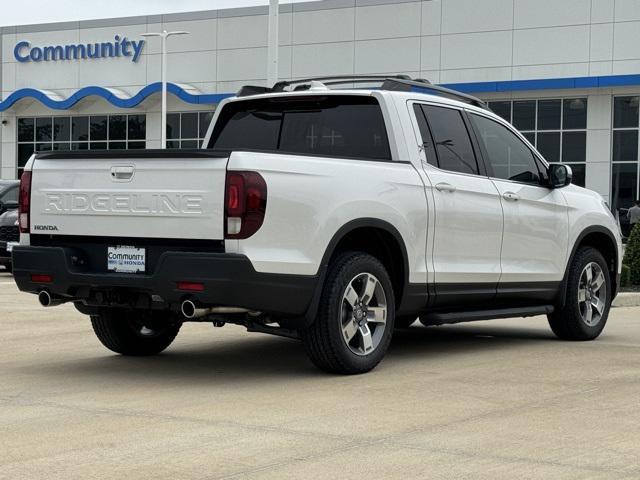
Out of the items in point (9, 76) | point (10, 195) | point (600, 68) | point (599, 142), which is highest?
point (9, 76)

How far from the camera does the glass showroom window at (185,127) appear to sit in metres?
50.1

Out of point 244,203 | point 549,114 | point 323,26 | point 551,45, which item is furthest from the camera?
Result: point 323,26

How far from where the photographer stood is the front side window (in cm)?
973

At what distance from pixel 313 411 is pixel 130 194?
2.00 m

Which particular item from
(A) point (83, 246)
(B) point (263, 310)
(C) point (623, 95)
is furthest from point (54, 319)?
(C) point (623, 95)

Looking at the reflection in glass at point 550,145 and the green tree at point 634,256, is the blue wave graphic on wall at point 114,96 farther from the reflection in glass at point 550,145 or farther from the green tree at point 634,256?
the green tree at point 634,256

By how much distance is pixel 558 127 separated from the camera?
42.8 meters

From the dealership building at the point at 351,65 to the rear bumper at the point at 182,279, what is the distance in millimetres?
35016

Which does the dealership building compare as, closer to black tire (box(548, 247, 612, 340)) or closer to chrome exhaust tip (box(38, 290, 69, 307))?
black tire (box(548, 247, 612, 340))

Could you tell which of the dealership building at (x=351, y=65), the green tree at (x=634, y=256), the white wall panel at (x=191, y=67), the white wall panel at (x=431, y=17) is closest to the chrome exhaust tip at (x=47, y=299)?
the green tree at (x=634, y=256)

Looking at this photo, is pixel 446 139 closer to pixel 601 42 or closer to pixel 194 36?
pixel 601 42

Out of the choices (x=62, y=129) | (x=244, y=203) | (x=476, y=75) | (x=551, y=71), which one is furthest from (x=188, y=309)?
(x=62, y=129)

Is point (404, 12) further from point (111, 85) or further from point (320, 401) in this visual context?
point (320, 401)

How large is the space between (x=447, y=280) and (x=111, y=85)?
45239 millimetres
